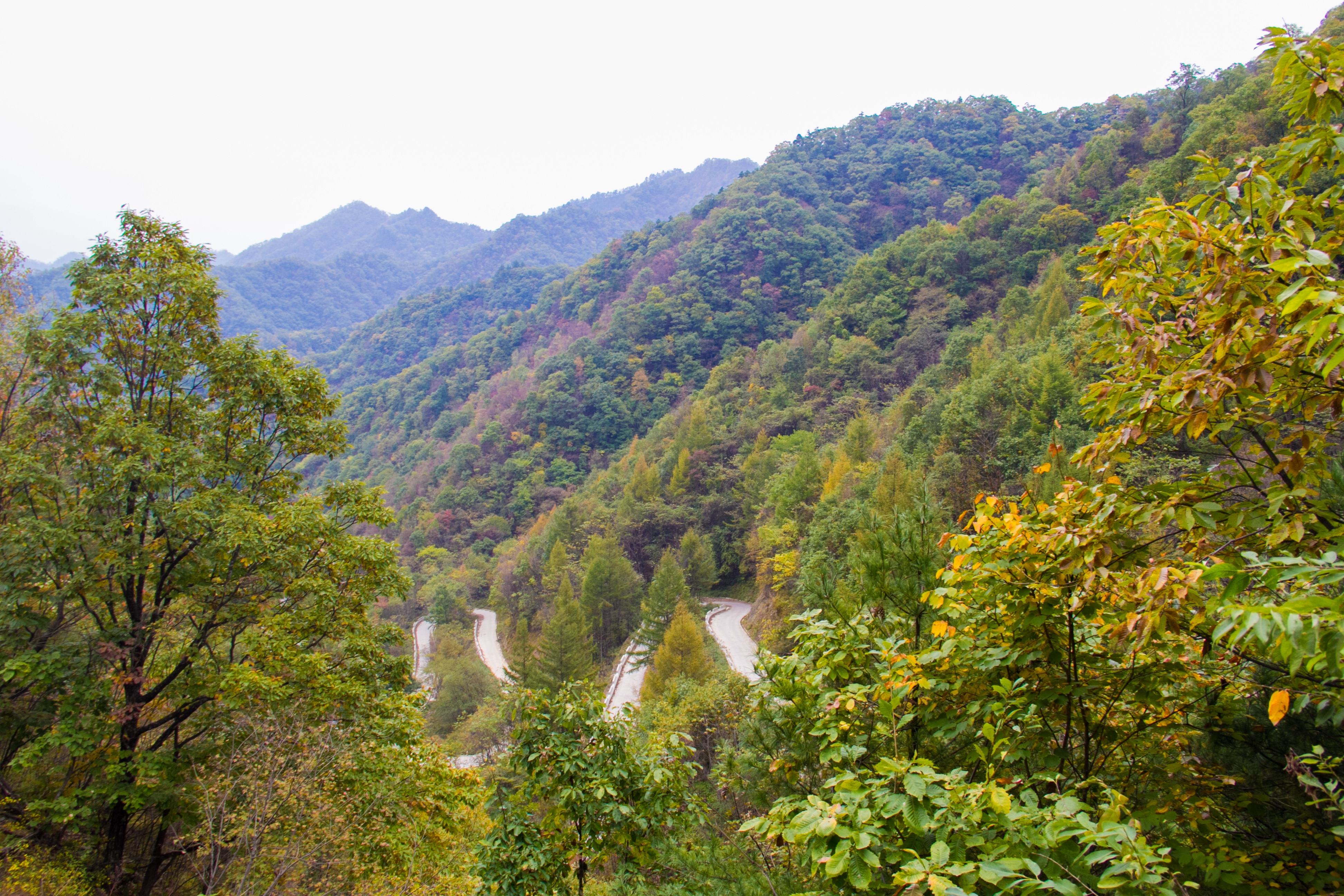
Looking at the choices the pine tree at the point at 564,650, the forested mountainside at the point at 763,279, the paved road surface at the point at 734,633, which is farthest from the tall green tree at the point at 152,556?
the forested mountainside at the point at 763,279

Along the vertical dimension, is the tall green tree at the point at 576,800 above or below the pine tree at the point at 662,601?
above

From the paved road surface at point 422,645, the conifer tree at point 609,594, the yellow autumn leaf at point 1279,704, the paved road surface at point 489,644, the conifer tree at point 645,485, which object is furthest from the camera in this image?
the conifer tree at point 645,485

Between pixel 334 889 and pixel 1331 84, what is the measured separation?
987 cm

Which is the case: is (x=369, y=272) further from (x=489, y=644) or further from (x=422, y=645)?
(x=489, y=644)

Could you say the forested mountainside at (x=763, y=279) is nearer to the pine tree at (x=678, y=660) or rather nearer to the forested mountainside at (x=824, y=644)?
the forested mountainside at (x=824, y=644)

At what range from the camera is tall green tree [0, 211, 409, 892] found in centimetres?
654

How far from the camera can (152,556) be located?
7.06 metres

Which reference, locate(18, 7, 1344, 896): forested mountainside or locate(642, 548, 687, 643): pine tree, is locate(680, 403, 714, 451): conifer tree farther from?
locate(18, 7, 1344, 896): forested mountainside

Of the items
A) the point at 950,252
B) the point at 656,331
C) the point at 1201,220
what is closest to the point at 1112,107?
the point at 950,252

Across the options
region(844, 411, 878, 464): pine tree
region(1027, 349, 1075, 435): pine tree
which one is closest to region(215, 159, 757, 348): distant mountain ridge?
region(844, 411, 878, 464): pine tree

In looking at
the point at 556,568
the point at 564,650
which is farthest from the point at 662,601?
the point at 556,568

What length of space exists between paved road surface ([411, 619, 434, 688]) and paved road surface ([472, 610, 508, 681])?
3.01 meters

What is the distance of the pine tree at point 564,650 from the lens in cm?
2553

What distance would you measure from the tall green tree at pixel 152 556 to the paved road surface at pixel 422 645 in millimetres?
27255
